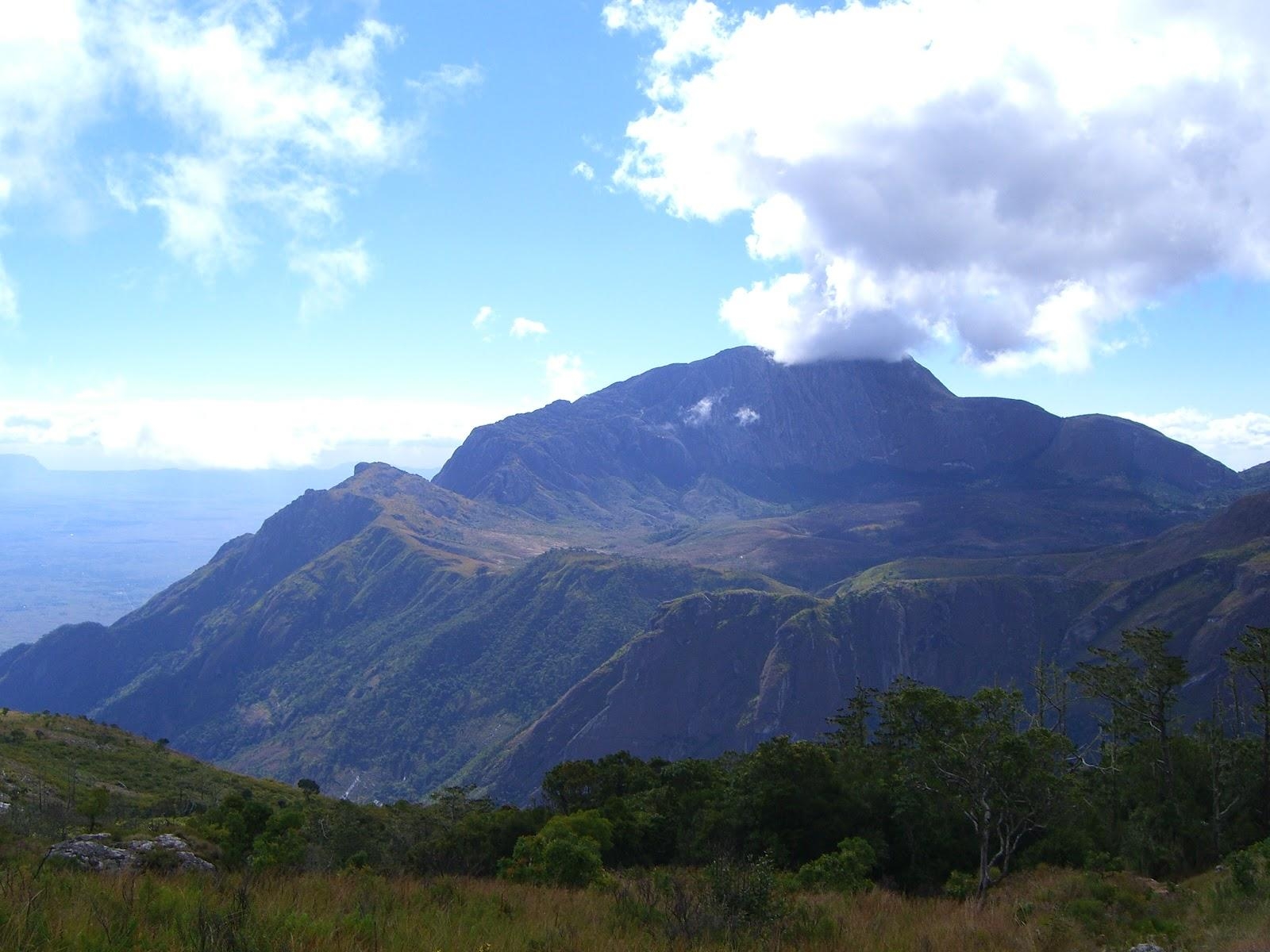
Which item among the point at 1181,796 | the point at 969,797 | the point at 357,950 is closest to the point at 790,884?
the point at 969,797

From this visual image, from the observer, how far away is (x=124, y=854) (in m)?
15.7

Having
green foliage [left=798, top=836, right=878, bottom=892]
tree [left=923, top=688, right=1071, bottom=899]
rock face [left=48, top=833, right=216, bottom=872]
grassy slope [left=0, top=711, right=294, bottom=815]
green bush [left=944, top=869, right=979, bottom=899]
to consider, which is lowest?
grassy slope [left=0, top=711, right=294, bottom=815]

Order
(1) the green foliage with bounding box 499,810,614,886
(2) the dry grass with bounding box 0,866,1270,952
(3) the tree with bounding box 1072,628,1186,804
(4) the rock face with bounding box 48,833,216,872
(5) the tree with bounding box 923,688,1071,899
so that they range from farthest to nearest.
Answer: (3) the tree with bounding box 1072,628,1186,804, (5) the tree with bounding box 923,688,1071,899, (1) the green foliage with bounding box 499,810,614,886, (4) the rock face with bounding box 48,833,216,872, (2) the dry grass with bounding box 0,866,1270,952

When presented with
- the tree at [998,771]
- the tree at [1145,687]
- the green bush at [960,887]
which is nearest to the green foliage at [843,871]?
the green bush at [960,887]

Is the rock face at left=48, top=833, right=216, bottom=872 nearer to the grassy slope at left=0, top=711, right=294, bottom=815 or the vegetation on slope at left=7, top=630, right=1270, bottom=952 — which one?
the vegetation on slope at left=7, top=630, right=1270, bottom=952

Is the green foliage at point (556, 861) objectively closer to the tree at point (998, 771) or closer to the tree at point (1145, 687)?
the tree at point (998, 771)

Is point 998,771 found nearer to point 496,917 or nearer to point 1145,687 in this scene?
point 1145,687

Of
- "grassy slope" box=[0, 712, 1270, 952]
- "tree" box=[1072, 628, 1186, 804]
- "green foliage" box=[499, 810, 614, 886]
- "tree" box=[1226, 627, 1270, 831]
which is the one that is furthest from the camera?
"tree" box=[1072, 628, 1186, 804]

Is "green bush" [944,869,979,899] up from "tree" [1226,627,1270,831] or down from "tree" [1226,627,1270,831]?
down

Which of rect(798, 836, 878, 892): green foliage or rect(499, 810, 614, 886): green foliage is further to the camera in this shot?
rect(499, 810, 614, 886): green foliage

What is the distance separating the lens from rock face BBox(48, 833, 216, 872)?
14.4 m

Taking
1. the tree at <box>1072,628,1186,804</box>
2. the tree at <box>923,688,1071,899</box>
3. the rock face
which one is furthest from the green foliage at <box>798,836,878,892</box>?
the tree at <box>1072,628,1186,804</box>

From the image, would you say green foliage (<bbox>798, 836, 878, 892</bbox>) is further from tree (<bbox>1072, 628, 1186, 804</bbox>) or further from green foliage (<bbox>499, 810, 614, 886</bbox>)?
tree (<bbox>1072, 628, 1186, 804</bbox>)

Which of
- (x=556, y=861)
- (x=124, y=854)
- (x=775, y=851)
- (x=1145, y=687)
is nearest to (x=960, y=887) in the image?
(x=775, y=851)
